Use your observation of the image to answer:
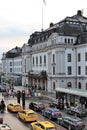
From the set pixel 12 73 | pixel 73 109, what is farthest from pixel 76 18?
pixel 12 73

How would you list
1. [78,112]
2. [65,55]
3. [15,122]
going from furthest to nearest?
[65,55] < [78,112] < [15,122]

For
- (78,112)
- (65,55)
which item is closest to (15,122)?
(78,112)

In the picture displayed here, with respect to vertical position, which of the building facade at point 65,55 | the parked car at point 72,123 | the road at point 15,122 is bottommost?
the road at point 15,122

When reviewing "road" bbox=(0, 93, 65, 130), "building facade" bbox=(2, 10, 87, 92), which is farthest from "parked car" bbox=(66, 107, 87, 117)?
"building facade" bbox=(2, 10, 87, 92)

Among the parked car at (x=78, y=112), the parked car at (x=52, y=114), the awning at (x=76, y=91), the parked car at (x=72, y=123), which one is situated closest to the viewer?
the parked car at (x=72, y=123)

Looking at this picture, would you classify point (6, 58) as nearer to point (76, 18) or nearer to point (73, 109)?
point (76, 18)

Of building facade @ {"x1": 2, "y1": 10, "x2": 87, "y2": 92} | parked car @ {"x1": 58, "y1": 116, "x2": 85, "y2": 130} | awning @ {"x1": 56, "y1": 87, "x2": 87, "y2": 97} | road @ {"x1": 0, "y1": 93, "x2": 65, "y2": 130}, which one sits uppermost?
building facade @ {"x1": 2, "y1": 10, "x2": 87, "y2": 92}

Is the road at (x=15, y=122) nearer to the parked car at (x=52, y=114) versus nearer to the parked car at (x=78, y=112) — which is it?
the parked car at (x=52, y=114)

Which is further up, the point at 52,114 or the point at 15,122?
the point at 52,114

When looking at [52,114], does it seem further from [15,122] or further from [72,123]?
[72,123]

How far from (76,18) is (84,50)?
51.2 feet

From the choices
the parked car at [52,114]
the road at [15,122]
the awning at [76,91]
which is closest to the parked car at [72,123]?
the road at [15,122]

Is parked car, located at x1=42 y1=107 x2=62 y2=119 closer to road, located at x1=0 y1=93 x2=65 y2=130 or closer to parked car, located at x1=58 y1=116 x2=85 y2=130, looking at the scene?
road, located at x1=0 y1=93 x2=65 y2=130

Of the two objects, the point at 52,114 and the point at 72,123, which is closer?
the point at 72,123
